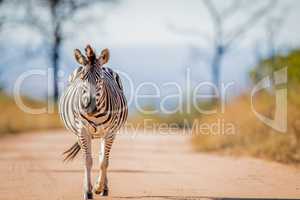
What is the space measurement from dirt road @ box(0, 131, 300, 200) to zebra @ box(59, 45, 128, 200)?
1.64ft

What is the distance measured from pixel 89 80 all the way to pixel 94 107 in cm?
38

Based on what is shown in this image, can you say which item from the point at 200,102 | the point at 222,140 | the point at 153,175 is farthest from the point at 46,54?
the point at 153,175

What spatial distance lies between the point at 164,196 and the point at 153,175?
2.79m

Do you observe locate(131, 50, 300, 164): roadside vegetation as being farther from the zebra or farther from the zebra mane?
the zebra mane

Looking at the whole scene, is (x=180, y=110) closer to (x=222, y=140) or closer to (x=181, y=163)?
(x=222, y=140)

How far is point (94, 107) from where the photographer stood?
10.3 metres

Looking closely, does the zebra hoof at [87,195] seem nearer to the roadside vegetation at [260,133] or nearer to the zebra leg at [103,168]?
the zebra leg at [103,168]

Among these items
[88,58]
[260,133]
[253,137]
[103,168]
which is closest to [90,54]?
[88,58]

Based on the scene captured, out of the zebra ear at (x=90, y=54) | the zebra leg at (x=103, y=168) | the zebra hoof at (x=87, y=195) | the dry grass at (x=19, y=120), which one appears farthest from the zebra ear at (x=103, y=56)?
the dry grass at (x=19, y=120)

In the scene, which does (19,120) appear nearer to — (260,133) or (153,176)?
(260,133)

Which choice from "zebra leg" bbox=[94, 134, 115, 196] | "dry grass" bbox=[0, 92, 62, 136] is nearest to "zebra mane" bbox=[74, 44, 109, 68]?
"zebra leg" bbox=[94, 134, 115, 196]

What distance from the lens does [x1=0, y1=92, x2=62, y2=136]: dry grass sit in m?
28.3

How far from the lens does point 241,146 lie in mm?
18234

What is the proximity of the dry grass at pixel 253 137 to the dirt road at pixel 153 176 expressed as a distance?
51 cm
